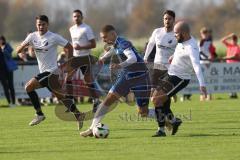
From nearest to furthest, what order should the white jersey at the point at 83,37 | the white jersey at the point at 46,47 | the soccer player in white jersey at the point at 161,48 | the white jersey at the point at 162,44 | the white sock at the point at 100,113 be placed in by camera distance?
the white sock at the point at 100,113 < the soccer player in white jersey at the point at 161,48 < the white jersey at the point at 162,44 < the white jersey at the point at 46,47 < the white jersey at the point at 83,37

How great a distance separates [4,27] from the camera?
203 ft

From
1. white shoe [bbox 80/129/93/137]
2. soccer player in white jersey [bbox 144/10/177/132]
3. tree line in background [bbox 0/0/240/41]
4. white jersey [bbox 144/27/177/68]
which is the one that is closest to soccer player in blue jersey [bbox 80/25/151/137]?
white shoe [bbox 80/129/93/137]

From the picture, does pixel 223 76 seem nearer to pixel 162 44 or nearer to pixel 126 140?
pixel 162 44

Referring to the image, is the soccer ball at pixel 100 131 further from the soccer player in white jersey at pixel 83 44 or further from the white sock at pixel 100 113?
the soccer player in white jersey at pixel 83 44

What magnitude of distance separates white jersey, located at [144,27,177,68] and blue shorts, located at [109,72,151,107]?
143cm

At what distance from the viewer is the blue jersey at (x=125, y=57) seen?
14.9 metres

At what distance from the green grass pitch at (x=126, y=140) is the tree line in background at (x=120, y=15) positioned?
36854mm

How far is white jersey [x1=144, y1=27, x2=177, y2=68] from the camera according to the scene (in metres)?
17.8

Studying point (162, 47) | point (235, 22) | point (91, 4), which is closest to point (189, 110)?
point (162, 47)

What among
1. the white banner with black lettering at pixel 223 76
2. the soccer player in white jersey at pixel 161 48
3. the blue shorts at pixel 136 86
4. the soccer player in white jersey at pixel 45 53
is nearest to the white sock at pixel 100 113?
the blue shorts at pixel 136 86

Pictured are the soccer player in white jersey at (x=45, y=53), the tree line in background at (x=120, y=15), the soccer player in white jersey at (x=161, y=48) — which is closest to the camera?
the soccer player in white jersey at (x=161, y=48)

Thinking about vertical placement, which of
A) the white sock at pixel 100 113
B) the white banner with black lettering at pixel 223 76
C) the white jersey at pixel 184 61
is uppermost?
the white jersey at pixel 184 61

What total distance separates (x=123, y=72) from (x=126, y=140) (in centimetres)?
145

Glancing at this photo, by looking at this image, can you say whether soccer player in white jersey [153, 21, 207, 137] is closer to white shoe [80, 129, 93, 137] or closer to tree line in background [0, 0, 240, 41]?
white shoe [80, 129, 93, 137]
